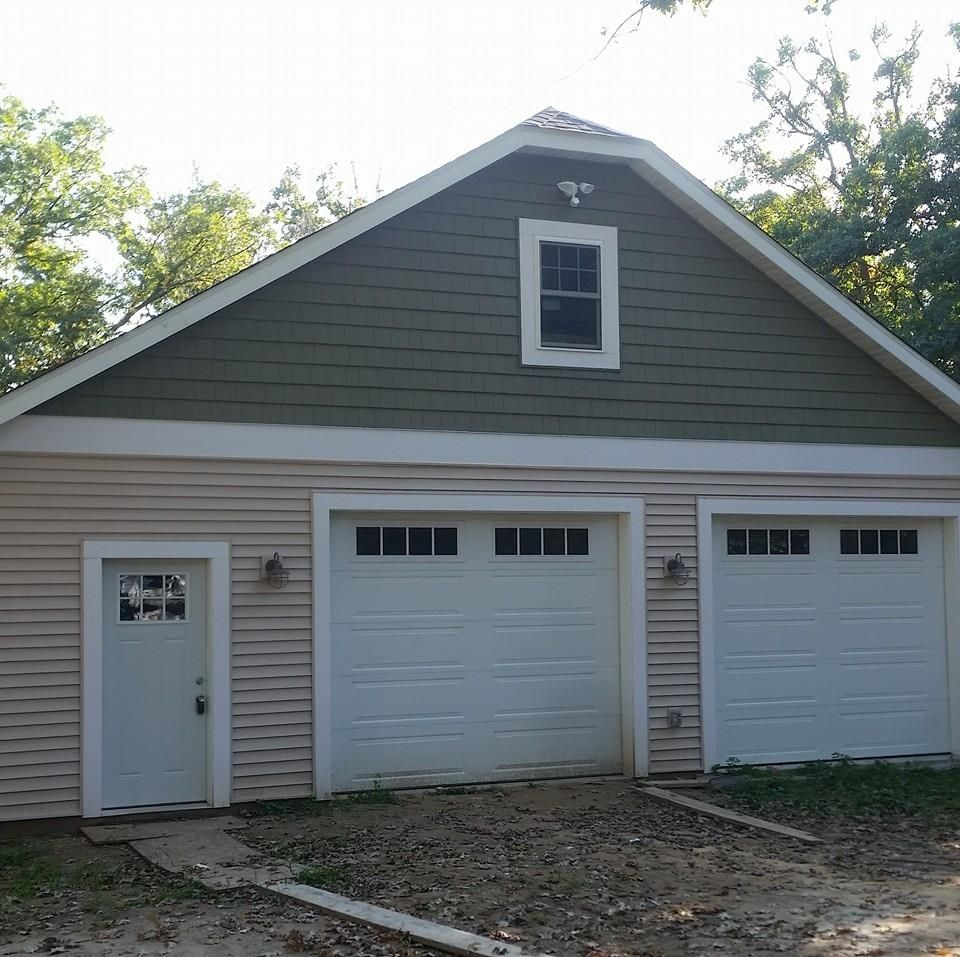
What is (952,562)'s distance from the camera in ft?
41.1

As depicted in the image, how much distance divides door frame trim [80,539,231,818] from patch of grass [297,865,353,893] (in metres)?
2.23

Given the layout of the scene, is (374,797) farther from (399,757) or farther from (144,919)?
(144,919)

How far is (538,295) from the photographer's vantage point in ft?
36.4

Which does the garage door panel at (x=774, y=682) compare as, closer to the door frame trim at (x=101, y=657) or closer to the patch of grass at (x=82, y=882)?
the door frame trim at (x=101, y=657)

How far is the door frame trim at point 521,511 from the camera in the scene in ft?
33.4

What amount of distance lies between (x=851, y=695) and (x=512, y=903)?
6.16m

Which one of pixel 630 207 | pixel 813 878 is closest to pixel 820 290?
pixel 630 207

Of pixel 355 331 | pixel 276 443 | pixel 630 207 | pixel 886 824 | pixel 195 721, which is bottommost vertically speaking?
pixel 886 824

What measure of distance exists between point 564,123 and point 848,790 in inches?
250

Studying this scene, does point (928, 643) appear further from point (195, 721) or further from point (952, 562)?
point (195, 721)

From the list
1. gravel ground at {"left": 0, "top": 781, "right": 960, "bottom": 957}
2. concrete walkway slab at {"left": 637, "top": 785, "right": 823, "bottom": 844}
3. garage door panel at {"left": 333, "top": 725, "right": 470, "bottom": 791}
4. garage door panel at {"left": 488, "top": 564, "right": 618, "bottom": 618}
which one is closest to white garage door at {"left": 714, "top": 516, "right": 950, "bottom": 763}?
garage door panel at {"left": 488, "top": 564, "right": 618, "bottom": 618}

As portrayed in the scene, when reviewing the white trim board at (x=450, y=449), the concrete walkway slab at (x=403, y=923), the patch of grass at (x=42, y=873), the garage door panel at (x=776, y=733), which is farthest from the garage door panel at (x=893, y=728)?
the patch of grass at (x=42, y=873)

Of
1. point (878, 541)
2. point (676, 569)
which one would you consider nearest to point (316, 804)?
point (676, 569)

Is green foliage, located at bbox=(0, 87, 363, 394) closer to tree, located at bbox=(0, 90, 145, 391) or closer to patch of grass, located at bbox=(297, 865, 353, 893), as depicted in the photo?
tree, located at bbox=(0, 90, 145, 391)
